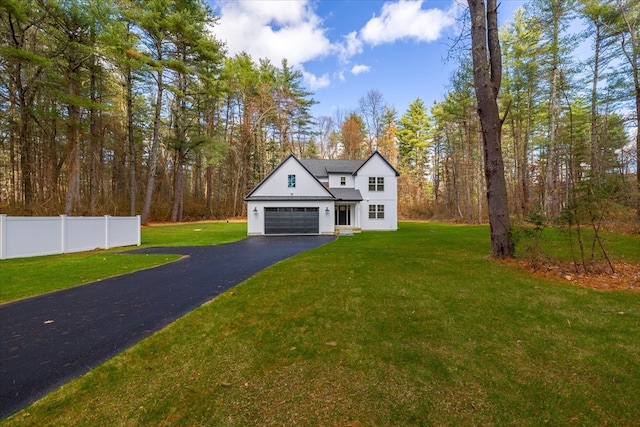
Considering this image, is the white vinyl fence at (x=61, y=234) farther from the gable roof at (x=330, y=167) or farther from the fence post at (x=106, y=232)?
the gable roof at (x=330, y=167)

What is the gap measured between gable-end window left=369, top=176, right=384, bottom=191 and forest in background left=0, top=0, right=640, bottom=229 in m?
8.15

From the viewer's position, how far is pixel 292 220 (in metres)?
18.7

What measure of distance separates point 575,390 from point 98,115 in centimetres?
2855

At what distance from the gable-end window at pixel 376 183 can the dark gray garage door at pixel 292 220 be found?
18.2 feet

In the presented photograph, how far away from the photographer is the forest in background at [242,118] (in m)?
13.8

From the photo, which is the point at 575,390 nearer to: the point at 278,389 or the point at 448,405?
the point at 448,405

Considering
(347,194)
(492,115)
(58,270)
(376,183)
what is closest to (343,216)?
(347,194)

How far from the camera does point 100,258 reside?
31.5ft

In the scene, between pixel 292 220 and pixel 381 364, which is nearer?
pixel 381 364

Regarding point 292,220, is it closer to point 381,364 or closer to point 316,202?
point 316,202

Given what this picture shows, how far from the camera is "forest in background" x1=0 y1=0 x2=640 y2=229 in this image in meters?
13.8

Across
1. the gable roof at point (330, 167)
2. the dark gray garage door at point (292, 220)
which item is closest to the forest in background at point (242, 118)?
the gable roof at point (330, 167)

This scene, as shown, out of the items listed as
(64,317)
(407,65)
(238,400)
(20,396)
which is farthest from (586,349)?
(407,65)

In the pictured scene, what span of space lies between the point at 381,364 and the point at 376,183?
19457 millimetres
